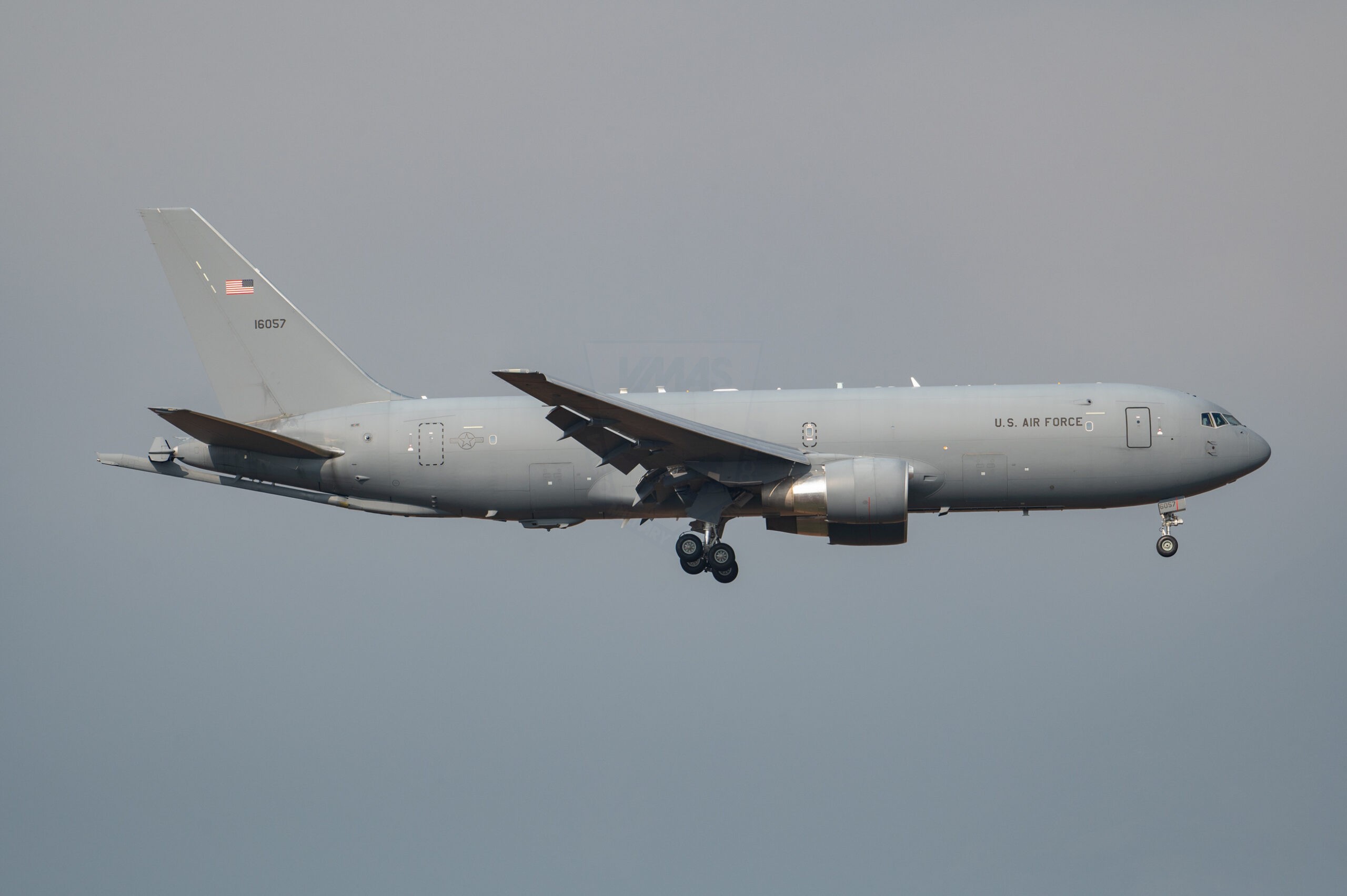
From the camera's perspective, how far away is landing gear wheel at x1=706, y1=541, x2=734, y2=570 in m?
34.2

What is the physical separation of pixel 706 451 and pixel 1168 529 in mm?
13071

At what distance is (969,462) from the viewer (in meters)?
32.7

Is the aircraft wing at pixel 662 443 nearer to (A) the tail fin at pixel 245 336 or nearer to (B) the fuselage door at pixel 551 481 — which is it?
(B) the fuselage door at pixel 551 481

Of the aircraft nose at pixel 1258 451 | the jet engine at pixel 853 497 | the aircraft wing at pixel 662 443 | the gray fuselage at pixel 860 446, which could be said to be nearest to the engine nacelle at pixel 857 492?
the jet engine at pixel 853 497

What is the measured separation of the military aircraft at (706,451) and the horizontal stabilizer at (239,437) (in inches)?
2.1

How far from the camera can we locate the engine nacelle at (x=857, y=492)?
1238 inches

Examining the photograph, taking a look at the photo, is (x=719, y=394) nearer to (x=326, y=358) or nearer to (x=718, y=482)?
(x=718, y=482)

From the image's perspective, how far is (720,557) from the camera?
112 feet

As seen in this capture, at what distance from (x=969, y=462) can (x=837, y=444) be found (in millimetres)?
3403

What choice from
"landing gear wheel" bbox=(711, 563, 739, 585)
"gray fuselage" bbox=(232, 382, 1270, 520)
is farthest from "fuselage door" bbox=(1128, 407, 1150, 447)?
"landing gear wheel" bbox=(711, 563, 739, 585)

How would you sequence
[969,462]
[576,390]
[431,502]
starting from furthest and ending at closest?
[431,502]
[969,462]
[576,390]

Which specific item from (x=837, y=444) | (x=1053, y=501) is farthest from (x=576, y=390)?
(x=1053, y=501)

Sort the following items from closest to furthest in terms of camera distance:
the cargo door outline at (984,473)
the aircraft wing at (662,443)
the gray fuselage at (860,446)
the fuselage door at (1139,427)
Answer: the aircraft wing at (662,443), the cargo door outline at (984,473), the gray fuselage at (860,446), the fuselage door at (1139,427)

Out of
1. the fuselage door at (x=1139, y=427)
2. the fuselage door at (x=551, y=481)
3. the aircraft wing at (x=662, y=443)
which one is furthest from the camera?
the fuselage door at (x=551, y=481)
